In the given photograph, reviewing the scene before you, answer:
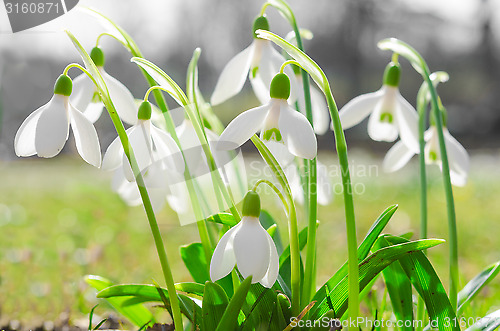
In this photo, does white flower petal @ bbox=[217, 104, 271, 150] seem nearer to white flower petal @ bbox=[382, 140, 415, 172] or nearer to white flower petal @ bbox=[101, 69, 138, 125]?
white flower petal @ bbox=[101, 69, 138, 125]

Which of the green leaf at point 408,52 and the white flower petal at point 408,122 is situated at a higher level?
the green leaf at point 408,52

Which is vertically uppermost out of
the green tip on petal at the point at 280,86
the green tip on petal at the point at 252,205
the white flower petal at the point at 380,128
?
the green tip on petal at the point at 280,86

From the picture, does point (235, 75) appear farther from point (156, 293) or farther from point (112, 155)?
point (156, 293)

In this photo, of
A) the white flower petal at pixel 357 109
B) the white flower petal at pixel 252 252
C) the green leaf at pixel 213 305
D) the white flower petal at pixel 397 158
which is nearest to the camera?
the white flower petal at pixel 252 252

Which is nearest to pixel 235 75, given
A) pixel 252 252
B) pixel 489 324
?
pixel 252 252

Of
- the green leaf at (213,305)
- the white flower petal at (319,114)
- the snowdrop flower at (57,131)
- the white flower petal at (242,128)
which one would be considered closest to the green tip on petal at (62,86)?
the snowdrop flower at (57,131)

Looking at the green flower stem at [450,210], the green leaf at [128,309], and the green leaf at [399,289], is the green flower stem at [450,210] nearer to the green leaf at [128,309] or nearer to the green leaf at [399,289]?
the green leaf at [399,289]

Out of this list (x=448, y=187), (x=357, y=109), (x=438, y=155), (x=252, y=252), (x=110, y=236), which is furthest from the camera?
(x=110, y=236)
